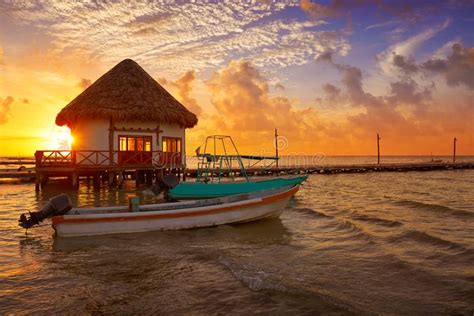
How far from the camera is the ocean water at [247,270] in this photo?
213 inches

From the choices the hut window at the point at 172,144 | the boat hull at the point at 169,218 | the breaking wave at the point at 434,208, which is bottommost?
the breaking wave at the point at 434,208

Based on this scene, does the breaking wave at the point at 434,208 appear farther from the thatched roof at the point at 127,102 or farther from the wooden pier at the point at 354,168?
the wooden pier at the point at 354,168

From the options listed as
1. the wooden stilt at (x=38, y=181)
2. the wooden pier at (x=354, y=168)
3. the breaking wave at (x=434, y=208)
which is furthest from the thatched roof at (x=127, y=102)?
the wooden pier at (x=354, y=168)

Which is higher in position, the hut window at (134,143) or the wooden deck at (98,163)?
the hut window at (134,143)

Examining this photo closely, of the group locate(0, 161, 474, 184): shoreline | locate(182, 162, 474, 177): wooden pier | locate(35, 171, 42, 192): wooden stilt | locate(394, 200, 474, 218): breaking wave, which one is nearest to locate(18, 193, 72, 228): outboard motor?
locate(35, 171, 42, 192): wooden stilt

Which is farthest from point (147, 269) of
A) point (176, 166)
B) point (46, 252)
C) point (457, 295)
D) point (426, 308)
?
point (176, 166)

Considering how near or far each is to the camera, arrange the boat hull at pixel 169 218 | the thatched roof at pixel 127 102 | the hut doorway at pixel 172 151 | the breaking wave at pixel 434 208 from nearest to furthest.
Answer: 1. the boat hull at pixel 169 218
2. the breaking wave at pixel 434 208
3. the thatched roof at pixel 127 102
4. the hut doorway at pixel 172 151

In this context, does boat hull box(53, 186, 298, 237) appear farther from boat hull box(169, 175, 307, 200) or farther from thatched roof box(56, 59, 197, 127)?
thatched roof box(56, 59, 197, 127)

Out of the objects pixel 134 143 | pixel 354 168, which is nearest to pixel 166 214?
pixel 134 143

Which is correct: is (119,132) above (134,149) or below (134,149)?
above

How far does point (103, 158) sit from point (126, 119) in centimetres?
270

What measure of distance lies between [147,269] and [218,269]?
4.70 feet

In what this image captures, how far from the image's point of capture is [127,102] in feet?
69.2

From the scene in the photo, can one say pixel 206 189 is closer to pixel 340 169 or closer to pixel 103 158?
pixel 103 158
